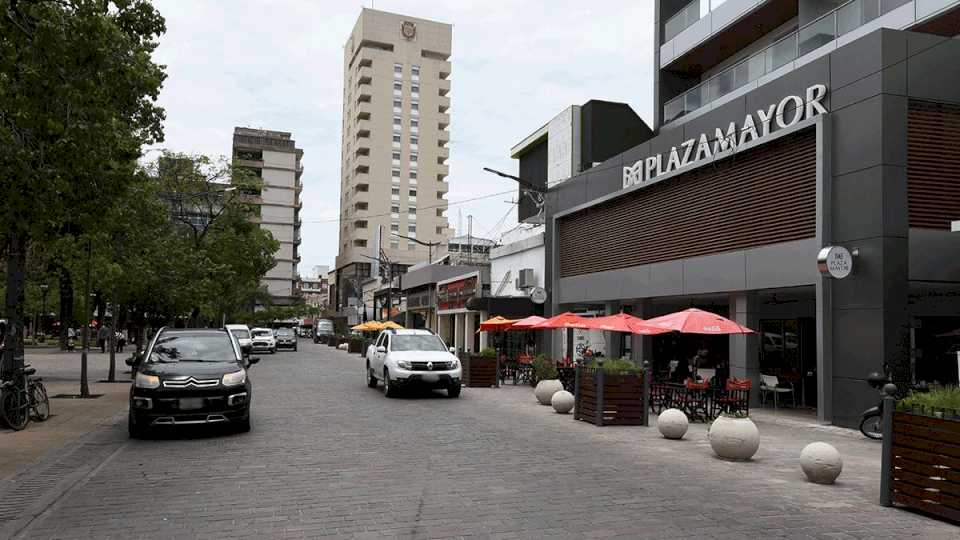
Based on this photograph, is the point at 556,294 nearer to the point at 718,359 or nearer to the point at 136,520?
the point at 718,359

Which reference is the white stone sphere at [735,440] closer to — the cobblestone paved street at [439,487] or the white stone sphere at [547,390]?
the cobblestone paved street at [439,487]

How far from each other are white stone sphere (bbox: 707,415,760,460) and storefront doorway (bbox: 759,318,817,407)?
30.5ft

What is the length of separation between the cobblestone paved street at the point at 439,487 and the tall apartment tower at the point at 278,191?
87.7m

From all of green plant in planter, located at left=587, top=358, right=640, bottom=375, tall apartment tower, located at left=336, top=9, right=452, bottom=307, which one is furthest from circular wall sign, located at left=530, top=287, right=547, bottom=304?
tall apartment tower, located at left=336, top=9, right=452, bottom=307

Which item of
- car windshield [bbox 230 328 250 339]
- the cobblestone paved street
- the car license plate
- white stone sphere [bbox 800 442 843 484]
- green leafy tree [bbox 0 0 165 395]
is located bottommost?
the cobblestone paved street

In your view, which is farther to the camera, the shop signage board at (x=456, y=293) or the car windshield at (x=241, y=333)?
the shop signage board at (x=456, y=293)

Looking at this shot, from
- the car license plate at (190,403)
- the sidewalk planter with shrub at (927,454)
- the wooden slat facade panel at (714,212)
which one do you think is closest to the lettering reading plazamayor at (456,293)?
the wooden slat facade panel at (714,212)

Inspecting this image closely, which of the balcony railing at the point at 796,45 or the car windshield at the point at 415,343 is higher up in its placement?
the balcony railing at the point at 796,45

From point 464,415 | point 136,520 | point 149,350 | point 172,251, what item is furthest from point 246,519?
point 172,251

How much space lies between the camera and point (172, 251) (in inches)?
971

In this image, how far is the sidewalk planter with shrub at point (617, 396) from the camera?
44.7 ft

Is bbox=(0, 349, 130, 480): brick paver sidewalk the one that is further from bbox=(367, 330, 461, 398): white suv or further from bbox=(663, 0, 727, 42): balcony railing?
bbox=(663, 0, 727, 42): balcony railing

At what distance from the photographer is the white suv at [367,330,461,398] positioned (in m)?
17.8

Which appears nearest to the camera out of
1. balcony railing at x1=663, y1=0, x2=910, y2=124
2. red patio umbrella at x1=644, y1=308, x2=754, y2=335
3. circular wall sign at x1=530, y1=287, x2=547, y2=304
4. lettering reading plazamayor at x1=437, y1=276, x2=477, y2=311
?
red patio umbrella at x1=644, y1=308, x2=754, y2=335
